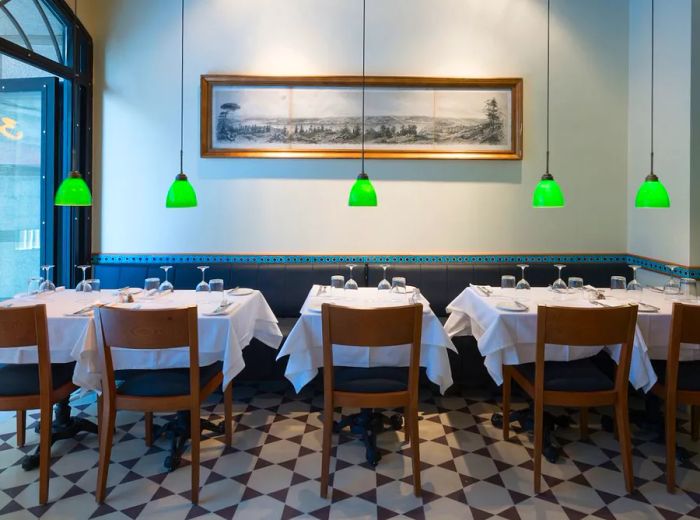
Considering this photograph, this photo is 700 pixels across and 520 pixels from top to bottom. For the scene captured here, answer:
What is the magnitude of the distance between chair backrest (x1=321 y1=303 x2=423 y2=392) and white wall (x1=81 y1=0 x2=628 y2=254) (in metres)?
2.28

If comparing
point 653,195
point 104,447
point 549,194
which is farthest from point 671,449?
point 104,447

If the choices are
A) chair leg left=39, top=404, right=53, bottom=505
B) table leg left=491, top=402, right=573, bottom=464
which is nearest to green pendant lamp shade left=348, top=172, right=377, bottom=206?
table leg left=491, top=402, right=573, bottom=464

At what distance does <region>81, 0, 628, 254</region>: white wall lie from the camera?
448 cm

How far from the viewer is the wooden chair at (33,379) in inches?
90.0

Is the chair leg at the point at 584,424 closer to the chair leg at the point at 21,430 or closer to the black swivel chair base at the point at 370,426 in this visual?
the black swivel chair base at the point at 370,426

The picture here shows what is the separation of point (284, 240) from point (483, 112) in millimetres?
2295

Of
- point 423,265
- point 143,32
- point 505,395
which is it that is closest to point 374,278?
point 423,265

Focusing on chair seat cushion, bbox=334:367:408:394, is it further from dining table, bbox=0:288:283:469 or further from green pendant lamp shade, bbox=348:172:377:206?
green pendant lamp shade, bbox=348:172:377:206

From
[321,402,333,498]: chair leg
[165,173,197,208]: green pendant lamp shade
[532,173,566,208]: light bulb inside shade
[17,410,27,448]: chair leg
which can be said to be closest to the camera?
[321,402,333,498]: chair leg

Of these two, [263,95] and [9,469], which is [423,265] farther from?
[9,469]

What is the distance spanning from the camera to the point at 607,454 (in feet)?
9.40

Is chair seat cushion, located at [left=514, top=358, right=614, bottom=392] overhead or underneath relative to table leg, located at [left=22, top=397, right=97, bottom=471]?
overhead

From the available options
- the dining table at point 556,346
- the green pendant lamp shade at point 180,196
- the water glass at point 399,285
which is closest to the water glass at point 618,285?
the dining table at point 556,346

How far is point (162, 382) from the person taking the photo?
2.49m
